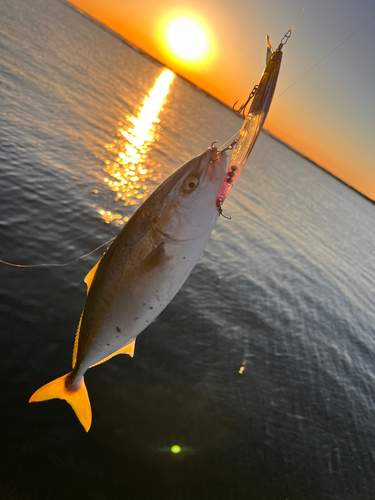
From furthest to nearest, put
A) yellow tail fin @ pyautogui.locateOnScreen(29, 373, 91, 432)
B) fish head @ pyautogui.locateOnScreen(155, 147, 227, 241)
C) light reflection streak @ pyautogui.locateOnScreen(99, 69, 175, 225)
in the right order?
light reflection streak @ pyautogui.locateOnScreen(99, 69, 175, 225) → yellow tail fin @ pyautogui.locateOnScreen(29, 373, 91, 432) → fish head @ pyautogui.locateOnScreen(155, 147, 227, 241)

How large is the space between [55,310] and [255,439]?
16.6 feet

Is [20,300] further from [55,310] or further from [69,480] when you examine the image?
[69,480]

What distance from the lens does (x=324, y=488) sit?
5863 mm

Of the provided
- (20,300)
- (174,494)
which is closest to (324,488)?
(174,494)

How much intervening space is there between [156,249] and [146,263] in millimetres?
216

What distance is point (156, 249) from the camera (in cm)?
358

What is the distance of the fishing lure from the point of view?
3500 millimetres

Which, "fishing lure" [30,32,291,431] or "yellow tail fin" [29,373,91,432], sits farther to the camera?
"yellow tail fin" [29,373,91,432]

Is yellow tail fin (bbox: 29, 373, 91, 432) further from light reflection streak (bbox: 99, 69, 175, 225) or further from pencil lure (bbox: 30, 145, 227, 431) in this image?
light reflection streak (bbox: 99, 69, 175, 225)

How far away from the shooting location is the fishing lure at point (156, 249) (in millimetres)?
3500

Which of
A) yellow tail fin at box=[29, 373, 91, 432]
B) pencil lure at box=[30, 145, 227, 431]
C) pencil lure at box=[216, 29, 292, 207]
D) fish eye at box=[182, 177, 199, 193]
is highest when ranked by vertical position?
pencil lure at box=[216, 29, 292, 207]

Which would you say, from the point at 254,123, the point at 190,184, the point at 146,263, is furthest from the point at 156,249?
the point at 254,123

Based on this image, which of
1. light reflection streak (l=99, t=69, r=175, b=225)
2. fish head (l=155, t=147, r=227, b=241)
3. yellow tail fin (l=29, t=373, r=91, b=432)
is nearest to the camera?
fish head (l=155, t=147, r=227, b=241)

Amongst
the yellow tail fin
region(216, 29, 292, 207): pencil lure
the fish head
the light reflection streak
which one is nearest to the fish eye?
the fish head
